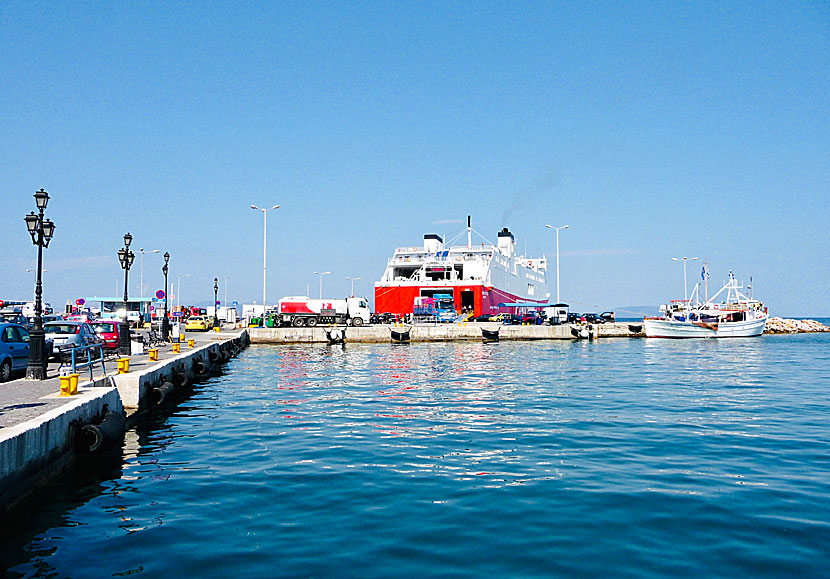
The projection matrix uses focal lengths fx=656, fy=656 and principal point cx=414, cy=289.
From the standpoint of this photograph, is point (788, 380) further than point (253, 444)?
Yes

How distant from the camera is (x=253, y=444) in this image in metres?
13.5

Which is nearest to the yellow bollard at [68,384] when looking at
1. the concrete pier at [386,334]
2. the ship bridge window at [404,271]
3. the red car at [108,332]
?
the red car at [108,332]

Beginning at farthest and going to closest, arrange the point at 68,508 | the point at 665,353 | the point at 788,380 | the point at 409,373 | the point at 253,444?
the point at 665,353 < the point at 409,373 < the point at 788,380 < the point at 253,444 < the point at 68,508

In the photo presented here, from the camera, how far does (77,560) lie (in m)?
7.36

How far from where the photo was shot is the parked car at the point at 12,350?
1784cm

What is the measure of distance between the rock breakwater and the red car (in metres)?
84.7

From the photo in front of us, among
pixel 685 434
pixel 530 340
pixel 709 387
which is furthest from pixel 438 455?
pixel 530 340

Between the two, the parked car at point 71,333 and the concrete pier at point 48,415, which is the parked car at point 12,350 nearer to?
the concrete pier at point 48,415

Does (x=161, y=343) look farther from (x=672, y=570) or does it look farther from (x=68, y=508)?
(x=672, y=570)

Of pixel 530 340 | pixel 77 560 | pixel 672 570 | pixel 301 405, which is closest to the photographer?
pixel 672 570

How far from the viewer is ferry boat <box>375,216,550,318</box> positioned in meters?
72.8

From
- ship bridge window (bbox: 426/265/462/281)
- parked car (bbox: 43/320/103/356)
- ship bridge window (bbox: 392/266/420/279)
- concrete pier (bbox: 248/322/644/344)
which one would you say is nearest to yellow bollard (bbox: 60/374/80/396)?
parked car (bbox: 43/320/103/356)

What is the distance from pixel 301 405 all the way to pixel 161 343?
A: 20459 mm

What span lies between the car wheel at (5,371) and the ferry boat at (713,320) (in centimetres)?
5591
